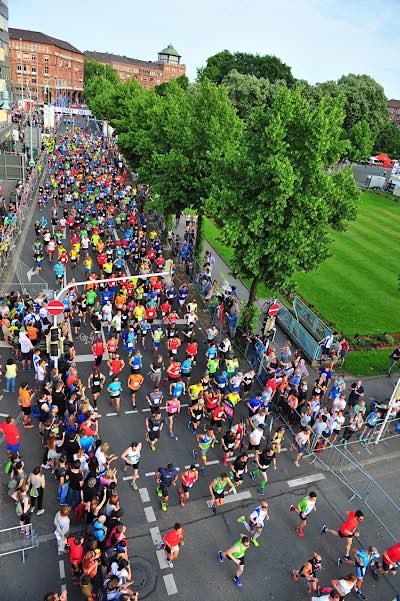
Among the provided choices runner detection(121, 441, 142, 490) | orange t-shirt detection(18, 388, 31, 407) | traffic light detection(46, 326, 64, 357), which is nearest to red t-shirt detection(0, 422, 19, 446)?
orange t-shirt detection(18, 388, 31, 407)

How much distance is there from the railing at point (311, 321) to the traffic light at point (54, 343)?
10505 millimetres

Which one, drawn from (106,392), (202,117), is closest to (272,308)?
(106,392)

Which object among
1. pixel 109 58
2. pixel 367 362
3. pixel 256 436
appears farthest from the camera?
pixel 109 58

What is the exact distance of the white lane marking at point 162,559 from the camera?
905 centimetres

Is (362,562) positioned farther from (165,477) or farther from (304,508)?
(165,477)

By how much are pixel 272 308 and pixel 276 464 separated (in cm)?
541

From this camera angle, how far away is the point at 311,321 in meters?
19.5

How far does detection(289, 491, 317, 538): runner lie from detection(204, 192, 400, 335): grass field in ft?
38.0

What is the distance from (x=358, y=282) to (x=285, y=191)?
13.9 metres

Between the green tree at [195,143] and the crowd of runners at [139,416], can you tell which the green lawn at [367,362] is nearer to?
the crowd of runners at [139,416]

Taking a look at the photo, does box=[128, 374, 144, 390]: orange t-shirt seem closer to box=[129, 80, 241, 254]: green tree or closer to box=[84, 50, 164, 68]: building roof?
box=[129, 80, 241, 254]: green tree

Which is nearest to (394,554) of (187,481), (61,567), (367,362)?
(187,481)

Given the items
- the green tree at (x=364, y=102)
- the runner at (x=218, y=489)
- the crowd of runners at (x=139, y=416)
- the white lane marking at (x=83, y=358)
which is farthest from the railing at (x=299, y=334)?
the green tree at (x=364, y=102)

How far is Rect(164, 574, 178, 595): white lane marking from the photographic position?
859 cm
